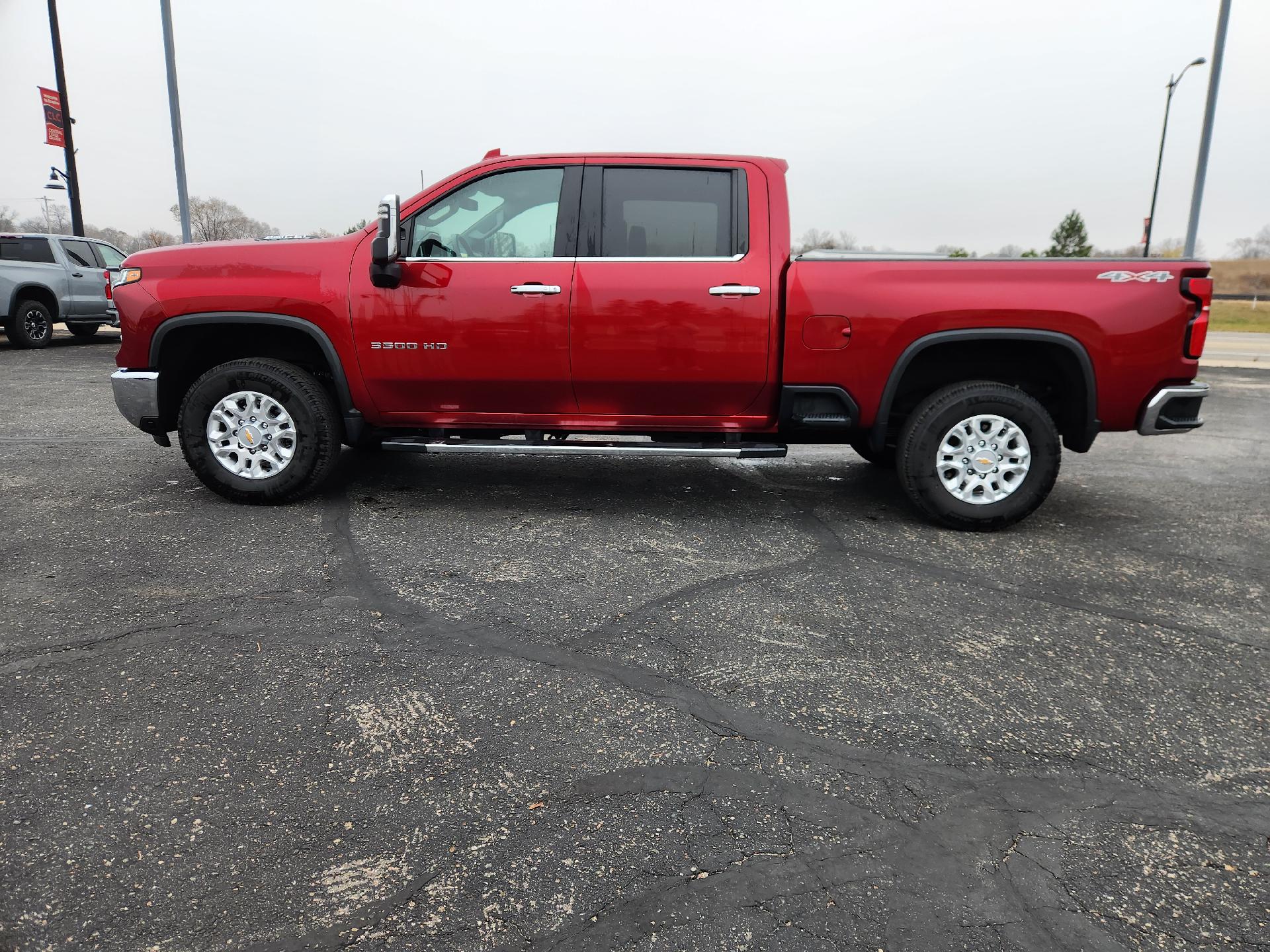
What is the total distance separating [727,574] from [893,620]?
0.84 m

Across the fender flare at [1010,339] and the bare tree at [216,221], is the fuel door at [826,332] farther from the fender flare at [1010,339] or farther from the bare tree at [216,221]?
the bare tree at [216,221]

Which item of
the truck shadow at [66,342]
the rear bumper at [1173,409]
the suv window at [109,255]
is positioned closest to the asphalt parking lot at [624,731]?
the rear bumper at [1173,409]

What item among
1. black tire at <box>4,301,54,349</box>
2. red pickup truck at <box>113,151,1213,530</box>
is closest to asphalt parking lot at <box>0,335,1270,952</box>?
red pickup truck at <box>113,151,1213,530</box>

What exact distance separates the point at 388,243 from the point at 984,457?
3.49 meters

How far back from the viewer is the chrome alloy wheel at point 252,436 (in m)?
5.14

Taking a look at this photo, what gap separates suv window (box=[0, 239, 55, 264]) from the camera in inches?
554

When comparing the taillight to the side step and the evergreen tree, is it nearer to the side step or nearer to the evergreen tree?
the side step

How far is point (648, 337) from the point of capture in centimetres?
488

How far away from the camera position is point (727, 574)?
4.25m

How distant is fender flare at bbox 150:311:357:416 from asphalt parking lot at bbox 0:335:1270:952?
0.84 meters

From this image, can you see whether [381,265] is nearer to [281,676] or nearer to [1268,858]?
[281,676]

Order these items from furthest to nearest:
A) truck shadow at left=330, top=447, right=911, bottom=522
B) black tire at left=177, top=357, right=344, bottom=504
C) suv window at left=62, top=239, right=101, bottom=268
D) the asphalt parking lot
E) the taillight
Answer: suv window at left=62, top=239, right=101, bottom=268 < truck shadow at left=330, top=447, right=911, bottom=522 < black tire at left=177, top=357, right=344, bottom=504 < the taillight < the asphalt parking lot

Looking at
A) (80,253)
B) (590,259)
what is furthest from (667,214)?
(80,253)

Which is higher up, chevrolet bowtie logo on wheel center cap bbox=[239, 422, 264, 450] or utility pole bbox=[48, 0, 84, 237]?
utility pole bbox=[48, 0, 84, 237]
